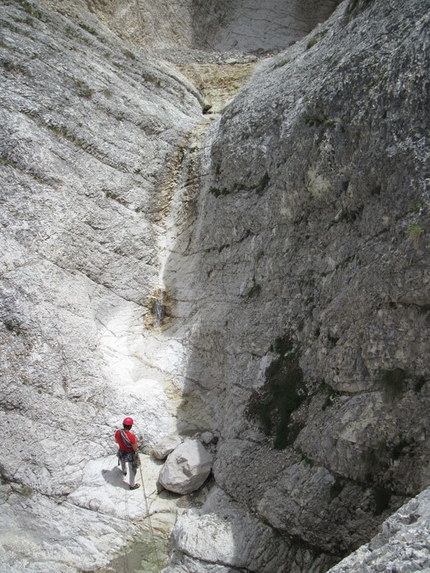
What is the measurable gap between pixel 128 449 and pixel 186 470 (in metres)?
1.39

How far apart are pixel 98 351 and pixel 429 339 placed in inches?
352

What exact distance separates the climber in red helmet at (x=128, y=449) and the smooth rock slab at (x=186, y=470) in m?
0.63

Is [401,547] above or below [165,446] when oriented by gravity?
above

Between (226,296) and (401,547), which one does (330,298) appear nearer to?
(226,296)

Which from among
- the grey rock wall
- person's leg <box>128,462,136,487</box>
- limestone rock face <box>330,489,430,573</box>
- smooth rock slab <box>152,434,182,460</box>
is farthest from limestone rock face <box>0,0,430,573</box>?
person's leg <box>128,462,136,487</box>

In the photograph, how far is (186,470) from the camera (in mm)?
11891

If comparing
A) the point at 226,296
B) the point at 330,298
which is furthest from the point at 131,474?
the point at 330,298

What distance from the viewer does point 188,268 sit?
16.7 metres

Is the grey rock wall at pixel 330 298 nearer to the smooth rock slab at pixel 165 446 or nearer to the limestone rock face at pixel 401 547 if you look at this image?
the smooth rock slab at pixel 165 446

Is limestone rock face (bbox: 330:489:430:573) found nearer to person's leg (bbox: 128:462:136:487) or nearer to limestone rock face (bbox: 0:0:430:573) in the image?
limestone rock face (bbox: 0:0:430:573)

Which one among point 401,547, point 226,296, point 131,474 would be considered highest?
point 401,547

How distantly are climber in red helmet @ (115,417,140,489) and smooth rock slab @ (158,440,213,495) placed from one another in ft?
2.05

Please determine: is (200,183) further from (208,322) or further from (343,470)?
(343,470)

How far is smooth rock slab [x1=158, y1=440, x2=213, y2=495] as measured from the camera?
464 inches
